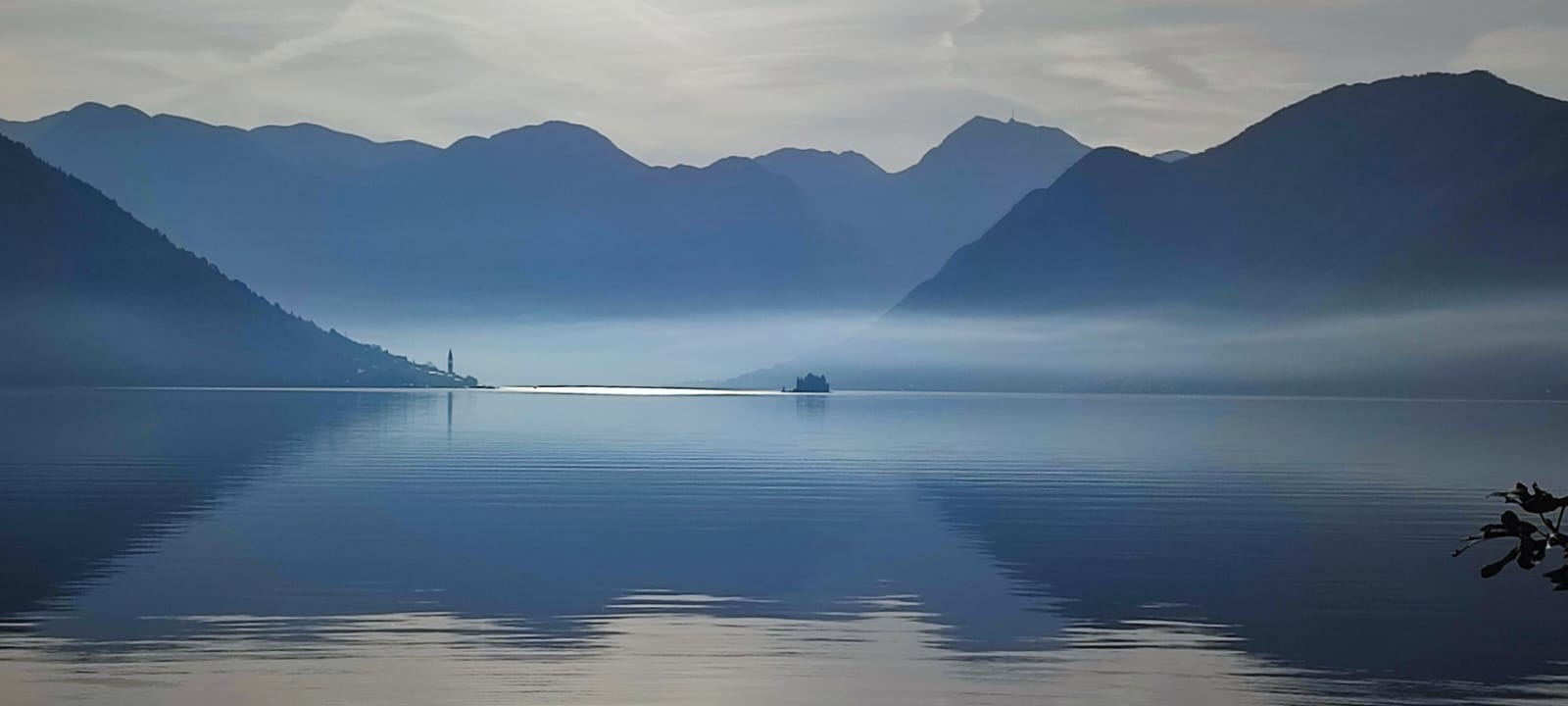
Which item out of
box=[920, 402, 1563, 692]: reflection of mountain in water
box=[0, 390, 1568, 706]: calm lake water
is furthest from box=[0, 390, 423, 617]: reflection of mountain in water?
box=[920, 402, 1563, 692]: reflection of mountain in water

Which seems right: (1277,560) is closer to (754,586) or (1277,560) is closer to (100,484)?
(754,586)

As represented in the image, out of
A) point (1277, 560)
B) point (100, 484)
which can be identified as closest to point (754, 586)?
point (1277, 560)

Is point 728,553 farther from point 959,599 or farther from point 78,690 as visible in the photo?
point 78,690

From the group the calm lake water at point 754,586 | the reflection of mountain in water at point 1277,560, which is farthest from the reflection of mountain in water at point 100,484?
the reflection of mountain in water at point 1277,560

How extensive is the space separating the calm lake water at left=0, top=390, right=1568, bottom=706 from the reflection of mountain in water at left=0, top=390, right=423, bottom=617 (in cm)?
25

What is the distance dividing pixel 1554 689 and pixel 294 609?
21467 millimetres

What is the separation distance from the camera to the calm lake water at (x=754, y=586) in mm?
28906

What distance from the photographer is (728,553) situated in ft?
156

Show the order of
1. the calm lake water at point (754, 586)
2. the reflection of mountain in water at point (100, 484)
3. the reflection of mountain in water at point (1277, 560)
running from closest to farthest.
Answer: the calm lake water at point (754, 586) → the reflection of mountain in water at point (1277, 560) → the reflection of mountain in water at point (100, 484)

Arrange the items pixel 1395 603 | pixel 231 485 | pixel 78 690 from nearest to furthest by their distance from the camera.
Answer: pixel 78 690 < pixel 1395 603 < pixel 231 485

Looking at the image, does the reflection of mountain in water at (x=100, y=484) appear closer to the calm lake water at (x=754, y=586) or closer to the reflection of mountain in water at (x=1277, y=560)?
the calm lake water at (x=754, y=586)

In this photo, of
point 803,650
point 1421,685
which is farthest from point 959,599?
point 1421,685

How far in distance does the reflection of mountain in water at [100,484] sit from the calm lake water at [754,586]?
0.25m

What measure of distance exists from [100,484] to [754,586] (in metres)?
36.8
